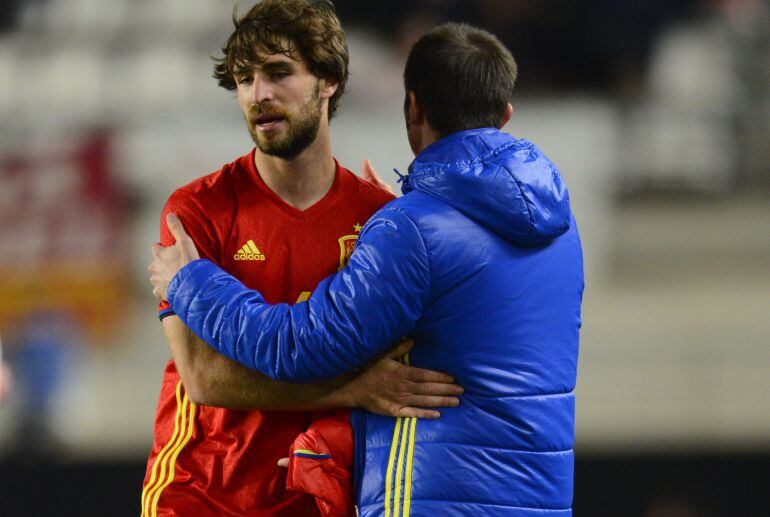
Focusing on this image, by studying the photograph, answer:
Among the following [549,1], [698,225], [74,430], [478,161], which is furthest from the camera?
[549,1]

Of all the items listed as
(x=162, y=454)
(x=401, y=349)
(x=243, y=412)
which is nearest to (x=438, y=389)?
(x=401, y=349)

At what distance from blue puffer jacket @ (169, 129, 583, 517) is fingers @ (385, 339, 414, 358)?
22 millimetres

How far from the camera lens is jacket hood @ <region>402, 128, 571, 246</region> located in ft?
8.52

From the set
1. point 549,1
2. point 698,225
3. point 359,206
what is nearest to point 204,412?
point 359,206

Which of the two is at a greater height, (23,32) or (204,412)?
(23,32)

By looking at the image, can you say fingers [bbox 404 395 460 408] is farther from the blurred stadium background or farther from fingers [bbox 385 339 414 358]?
the blurred stadium background

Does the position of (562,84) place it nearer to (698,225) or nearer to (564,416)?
(698,225)

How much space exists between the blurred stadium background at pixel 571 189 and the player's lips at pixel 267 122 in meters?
4.33

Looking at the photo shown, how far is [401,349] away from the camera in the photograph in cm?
273

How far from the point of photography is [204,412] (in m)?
3.01

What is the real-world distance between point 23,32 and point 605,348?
14.5 ft

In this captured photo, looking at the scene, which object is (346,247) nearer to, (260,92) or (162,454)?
(260,92)

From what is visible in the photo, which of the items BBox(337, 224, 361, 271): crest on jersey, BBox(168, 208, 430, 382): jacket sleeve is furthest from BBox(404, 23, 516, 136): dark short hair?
BBox(337, 224, 361, 271): crest on jersey

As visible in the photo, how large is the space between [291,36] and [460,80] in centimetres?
46
